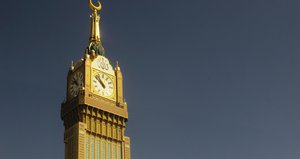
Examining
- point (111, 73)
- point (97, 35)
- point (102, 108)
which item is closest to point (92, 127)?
point (102, 108)

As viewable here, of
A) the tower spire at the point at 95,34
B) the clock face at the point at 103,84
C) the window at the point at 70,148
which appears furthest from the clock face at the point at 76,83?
the window at the point at 70,148

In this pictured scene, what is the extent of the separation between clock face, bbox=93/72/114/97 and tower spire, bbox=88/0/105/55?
6.47 m

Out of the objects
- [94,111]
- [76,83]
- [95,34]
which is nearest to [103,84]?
[76,83]

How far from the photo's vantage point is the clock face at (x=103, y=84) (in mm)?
110125

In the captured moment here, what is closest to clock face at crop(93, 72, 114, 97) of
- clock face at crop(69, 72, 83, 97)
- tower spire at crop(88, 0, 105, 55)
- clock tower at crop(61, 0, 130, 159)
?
clock tower at crop(61, 0, 130, 159)

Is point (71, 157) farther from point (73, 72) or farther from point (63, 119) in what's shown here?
point (73, 72)

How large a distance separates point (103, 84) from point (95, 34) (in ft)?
43.8

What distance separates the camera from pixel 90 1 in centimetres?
12256

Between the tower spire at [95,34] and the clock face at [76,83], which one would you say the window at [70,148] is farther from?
the tower spire at [95,34]

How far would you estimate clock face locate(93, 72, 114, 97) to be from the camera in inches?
4336

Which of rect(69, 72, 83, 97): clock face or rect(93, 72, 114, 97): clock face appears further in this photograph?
rect(93, 72, 114, 97): clock face

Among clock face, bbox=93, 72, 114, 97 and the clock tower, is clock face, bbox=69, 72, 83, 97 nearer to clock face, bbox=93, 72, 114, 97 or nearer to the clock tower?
the clock tower

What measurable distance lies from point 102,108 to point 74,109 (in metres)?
4.96

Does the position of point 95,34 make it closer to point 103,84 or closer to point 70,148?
point 103,84
